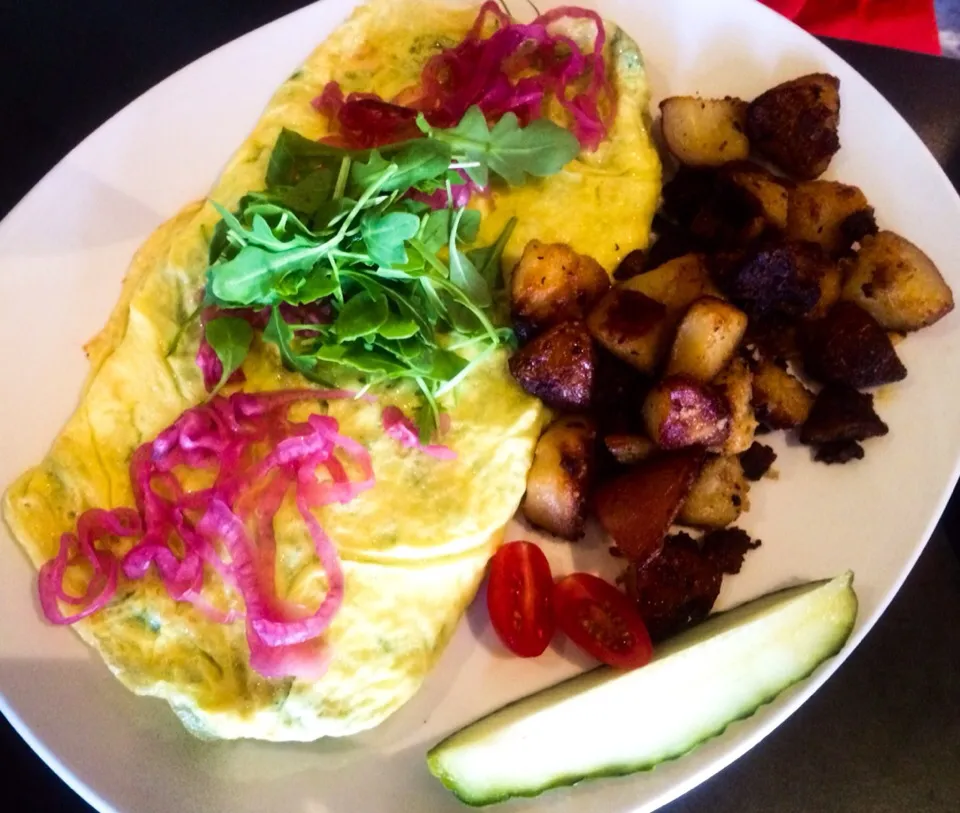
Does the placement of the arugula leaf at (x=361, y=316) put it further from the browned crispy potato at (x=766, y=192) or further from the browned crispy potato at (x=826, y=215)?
the browned crispy potato at (x=826, y=215)

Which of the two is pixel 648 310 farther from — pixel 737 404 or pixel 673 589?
pixel 673 589

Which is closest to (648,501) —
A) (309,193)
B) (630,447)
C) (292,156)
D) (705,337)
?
(630,447)

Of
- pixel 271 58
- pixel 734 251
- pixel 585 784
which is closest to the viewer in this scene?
pixel 585 784

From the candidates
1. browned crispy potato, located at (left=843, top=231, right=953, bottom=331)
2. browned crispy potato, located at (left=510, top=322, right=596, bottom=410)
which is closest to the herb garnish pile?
browned crispy potato, located at (left=510, top=322, right=596, bottom=410)

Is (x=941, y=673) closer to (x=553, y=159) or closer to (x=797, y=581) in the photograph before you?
(x=797, y=581)

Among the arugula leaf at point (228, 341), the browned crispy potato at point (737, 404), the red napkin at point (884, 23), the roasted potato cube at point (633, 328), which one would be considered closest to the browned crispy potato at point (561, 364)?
the roasted potato cube at point (633, 328)

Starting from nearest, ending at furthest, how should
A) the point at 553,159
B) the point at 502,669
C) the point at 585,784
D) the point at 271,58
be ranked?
the point at 585,784, the point at 502,669, the point at 553,159, the point at 271,58

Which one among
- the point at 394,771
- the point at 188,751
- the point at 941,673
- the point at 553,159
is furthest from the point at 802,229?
the point at 188,751

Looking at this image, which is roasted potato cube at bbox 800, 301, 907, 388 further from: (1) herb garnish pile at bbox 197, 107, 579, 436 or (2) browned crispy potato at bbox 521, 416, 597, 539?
(1) herb garnish pile at bbox 197, 107, 579, 436
